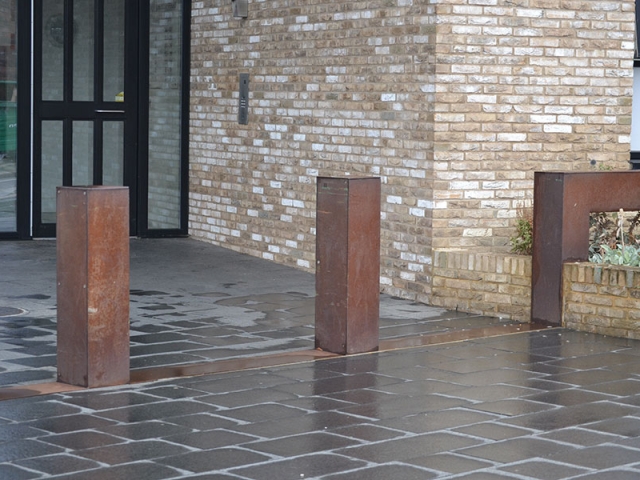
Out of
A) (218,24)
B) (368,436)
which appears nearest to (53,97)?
(218,24)

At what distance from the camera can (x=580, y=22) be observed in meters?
11.1

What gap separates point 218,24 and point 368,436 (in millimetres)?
8541

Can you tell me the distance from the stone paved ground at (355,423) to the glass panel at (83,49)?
23.1 ft

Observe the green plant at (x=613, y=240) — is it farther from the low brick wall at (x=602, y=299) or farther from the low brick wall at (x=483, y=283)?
the low brick wall at (x=483, y=283)

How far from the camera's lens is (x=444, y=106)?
1055 centimetres

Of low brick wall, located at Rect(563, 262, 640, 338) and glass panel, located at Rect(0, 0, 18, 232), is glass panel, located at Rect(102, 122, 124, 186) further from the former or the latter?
low brick wall, located at Rect(563, 262, 640, 338)

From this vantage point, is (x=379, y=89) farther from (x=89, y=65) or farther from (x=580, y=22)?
(x=89, y=65)

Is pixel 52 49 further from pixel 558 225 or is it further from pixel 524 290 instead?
pixel 558 225


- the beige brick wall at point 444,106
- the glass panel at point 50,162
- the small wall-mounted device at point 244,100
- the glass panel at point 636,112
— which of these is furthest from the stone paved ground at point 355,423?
the glass panel at point 50,162

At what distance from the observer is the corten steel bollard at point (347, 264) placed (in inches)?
324

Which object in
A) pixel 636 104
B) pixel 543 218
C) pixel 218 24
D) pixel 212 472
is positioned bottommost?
pixel 212 472

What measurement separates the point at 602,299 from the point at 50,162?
23.7 feet

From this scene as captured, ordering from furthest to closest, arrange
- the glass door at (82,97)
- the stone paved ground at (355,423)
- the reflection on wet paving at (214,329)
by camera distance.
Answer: the glass door at (82,97) < the reflection on wet paving at (214,329) < the stone paved ground at (355,423)

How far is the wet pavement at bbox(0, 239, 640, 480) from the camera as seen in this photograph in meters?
5.67
